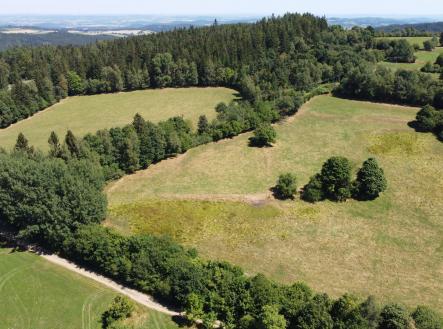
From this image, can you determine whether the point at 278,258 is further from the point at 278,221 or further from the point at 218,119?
the point at 218,119

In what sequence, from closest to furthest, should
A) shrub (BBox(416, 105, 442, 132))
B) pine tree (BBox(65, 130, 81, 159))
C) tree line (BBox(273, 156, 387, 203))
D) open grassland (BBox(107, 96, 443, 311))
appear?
open grassland (BBox(107, 96, 443, 311)), tree line (BBox(273, 156, 387, 203)), pine tree (BBox(65, 130, 81, 159)), shrub (BBox(416, 105, 442, 132))

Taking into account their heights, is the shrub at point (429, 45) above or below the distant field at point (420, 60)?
above

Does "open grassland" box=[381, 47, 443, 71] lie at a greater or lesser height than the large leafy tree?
greater

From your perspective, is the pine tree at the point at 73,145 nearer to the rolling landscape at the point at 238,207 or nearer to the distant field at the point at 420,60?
the rolling landscape at the point at 238,207

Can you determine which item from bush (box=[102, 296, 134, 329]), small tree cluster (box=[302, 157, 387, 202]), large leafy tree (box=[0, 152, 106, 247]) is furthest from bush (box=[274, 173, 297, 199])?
bush (box=[102, 296, 134, 329])

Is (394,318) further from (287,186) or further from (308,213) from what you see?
(287,186)

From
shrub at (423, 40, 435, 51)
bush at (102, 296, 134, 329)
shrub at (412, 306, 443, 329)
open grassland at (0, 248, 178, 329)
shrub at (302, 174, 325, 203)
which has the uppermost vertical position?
shrub at (423, 40, 435, 51)

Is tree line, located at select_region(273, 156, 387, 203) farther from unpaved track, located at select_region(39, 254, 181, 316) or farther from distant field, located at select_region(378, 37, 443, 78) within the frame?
distant field, located at select_region(378, 37, 443, 78)

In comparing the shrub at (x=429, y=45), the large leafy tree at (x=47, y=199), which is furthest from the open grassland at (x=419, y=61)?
the large leafy tree at (x=47, y=199)
